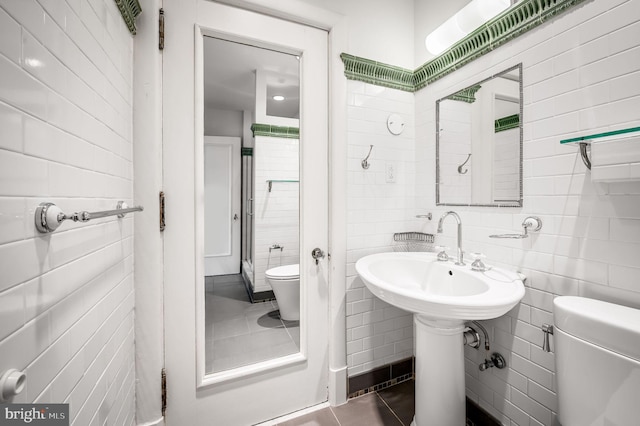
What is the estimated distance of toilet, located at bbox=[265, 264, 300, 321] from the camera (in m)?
1.48

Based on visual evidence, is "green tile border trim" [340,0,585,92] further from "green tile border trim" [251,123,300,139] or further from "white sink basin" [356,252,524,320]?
"white sink basin" [356,252,524,320]

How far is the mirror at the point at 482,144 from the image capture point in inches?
49.1

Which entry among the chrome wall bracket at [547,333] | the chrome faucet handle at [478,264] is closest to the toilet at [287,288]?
the chrome faucet handle at [478,264]

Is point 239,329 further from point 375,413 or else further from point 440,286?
point 440,286

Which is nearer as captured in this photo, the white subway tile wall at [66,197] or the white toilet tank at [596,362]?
the white subway tile wall at [66,197]

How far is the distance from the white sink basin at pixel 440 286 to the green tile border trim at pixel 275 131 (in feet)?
2.57

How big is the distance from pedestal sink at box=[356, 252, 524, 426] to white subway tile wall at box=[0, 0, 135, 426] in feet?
3.12

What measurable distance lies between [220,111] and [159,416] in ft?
4.76

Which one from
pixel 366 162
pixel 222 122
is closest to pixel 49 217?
pixel 222 122

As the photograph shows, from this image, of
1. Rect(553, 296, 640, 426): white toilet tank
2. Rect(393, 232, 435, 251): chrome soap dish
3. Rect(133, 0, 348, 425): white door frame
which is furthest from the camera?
Rect(393, 232, 435, 251): chrome soap dish

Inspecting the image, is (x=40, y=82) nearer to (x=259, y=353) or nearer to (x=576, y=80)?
(x=259, y=353)

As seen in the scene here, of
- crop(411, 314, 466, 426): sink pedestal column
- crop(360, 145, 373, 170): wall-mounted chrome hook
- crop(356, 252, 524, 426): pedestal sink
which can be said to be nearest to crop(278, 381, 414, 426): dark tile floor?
crop(356, 252, 524, 426): pedestal sink

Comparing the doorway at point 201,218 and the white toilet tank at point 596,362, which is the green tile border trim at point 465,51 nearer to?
the doorway at point 201,218

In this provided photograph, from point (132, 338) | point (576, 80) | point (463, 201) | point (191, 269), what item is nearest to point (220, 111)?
point (191, 269)
